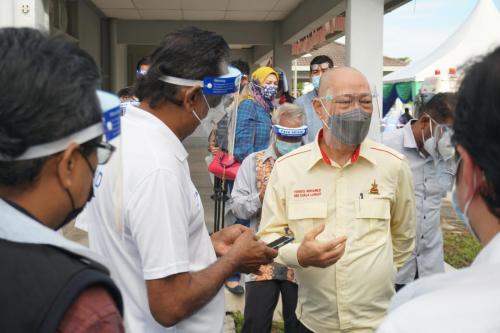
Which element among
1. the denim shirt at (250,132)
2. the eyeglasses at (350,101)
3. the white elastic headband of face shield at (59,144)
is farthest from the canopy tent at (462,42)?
the white elastic headband of face shield at (59,144)

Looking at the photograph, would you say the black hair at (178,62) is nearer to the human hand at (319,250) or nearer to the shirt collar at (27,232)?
the human hand at (319,250)

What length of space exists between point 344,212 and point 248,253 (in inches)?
25.5

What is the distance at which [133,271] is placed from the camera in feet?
6.19

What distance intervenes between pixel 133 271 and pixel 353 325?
1076mm

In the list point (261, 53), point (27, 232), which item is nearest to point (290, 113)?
point (27, 232)

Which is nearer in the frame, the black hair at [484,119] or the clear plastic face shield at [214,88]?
the black hair at [484,119]

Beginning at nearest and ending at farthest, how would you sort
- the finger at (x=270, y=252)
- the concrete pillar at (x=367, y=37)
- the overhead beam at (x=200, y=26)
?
the finger at (x=270, y=252)
the concrete pillar at (x=367, y=37)
the overhead beam at (x=200, y=26)

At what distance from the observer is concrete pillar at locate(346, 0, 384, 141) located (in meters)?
Answer: 7.63

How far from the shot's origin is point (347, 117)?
2.70m

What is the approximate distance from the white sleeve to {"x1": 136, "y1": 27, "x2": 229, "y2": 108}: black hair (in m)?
0.38

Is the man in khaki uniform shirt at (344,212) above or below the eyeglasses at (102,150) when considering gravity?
below

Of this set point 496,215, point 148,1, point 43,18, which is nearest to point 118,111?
point 496,215

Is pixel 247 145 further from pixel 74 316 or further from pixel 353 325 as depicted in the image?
pixel 74 316

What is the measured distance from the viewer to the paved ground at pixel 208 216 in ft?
Answer: 17.1
